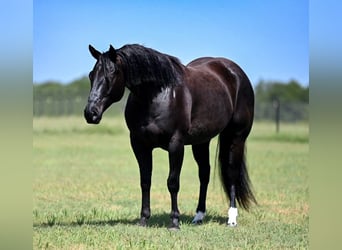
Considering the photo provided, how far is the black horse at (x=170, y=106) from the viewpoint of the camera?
495 centimetres

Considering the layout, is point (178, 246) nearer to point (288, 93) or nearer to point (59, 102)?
point (59, 102)

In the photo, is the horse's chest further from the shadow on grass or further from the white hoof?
the white hoof

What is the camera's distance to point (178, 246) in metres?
4.48

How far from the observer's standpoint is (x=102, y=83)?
487cm

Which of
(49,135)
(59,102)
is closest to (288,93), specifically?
(59,102)

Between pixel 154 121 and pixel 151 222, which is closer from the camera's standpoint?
pixel 154 121

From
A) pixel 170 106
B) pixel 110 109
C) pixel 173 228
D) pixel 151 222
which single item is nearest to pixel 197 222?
pixel 151 222

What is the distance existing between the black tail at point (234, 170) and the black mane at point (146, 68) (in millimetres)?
1459

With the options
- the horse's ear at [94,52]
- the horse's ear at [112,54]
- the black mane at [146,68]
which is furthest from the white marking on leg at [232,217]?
the horse's ear at [94,52]

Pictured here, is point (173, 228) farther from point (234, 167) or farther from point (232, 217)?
point (234, 167)

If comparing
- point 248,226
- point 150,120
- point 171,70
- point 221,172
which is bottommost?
point 248,226

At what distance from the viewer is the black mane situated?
507 centimetres

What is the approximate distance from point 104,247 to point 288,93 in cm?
3037

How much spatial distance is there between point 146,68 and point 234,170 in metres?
2.01
